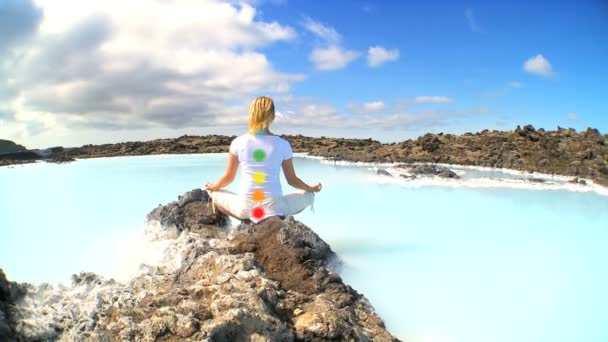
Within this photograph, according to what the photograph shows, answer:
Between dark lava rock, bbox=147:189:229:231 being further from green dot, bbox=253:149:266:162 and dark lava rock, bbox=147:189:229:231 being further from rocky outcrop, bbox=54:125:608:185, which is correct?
rocky outcrop, bbox=54:125:608:185

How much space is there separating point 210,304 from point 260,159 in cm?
180

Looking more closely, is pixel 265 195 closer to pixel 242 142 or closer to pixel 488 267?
pixel 242 142

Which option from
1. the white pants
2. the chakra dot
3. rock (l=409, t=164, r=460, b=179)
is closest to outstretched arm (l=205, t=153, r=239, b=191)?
the white pants

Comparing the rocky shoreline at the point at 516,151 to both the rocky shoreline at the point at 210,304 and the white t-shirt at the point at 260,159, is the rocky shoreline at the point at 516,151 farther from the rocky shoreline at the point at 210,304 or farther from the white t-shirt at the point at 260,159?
the rocky shoreline at the point at 210,304

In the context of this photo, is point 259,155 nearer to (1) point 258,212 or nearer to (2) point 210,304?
(1) point 258,212

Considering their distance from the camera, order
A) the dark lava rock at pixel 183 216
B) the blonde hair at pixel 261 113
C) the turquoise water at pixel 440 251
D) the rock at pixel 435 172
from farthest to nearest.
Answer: the rock at pixel 435 172
the dark lava rock at pixel 183 216
the blonde hair at pixel 261 113
the turquoise water at pixel 440 251

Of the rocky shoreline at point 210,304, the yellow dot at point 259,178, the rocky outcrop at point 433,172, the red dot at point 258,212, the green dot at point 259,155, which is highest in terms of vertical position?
the green dot at point 259,155

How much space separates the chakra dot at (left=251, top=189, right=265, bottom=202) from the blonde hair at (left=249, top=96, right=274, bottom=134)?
59 centimetres

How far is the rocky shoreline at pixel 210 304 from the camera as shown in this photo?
2.00m

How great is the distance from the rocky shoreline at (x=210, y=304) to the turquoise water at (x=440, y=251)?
0.67 meters

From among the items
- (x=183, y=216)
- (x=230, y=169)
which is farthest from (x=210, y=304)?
(x=183, y=216)

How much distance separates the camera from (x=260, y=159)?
378 cm

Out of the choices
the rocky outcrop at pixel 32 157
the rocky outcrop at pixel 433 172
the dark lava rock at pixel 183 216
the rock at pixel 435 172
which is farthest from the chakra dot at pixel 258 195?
the rocky outcrop at pixel 32 157

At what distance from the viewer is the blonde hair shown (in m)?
3.62
